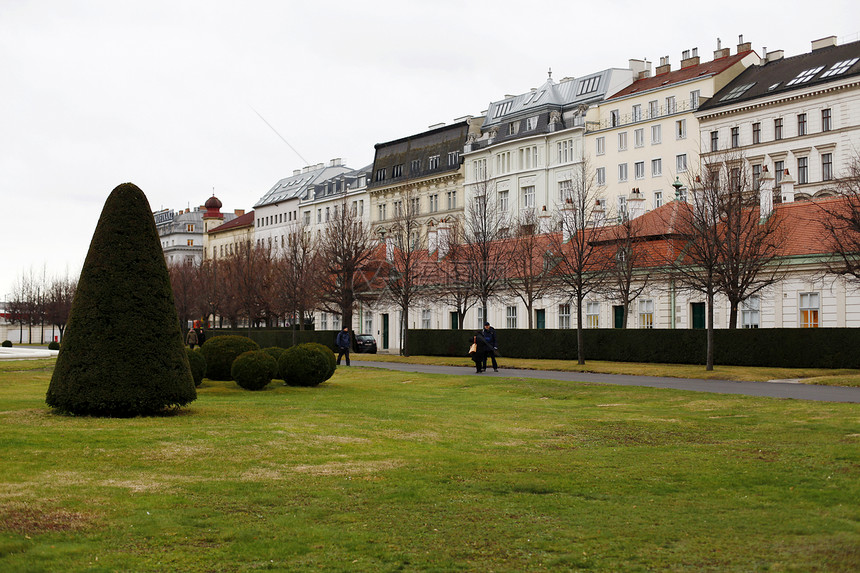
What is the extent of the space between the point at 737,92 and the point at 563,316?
22.1m

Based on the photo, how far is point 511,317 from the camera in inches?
2507

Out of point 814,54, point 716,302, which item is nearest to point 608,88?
point 814,54

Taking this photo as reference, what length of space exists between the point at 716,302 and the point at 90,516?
138 feet

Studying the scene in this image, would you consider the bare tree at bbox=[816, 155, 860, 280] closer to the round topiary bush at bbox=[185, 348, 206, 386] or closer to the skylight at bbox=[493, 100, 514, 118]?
the round topiary bush at bbox=[185, 348, 206, 386]

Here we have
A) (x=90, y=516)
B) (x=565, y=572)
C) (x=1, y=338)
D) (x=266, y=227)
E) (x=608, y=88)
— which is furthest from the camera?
(x=266, y=227)

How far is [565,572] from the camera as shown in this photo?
7461 millimetres

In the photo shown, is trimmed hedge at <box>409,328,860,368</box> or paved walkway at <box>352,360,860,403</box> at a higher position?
trimmed hedge at <box>409,328,860,368</box>

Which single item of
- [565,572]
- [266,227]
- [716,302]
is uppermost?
[266,227]

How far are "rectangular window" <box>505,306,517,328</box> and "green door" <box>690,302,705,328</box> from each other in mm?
16143

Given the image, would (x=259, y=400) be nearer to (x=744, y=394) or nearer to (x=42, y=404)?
(x=42, y=404)

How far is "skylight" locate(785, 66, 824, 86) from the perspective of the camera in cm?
6300

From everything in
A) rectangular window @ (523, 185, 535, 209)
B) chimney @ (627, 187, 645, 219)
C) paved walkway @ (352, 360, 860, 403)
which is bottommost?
paved walkway @ (352, 360, 860, 403)

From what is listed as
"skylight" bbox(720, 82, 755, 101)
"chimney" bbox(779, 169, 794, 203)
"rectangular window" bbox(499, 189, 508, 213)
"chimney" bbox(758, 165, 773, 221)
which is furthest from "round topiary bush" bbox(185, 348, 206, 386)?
"rectangular window" bbox(499, 189, 508, 213)

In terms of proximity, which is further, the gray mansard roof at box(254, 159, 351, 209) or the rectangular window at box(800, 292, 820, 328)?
the gray mansard roof at box(254, 159, 351, 209)
